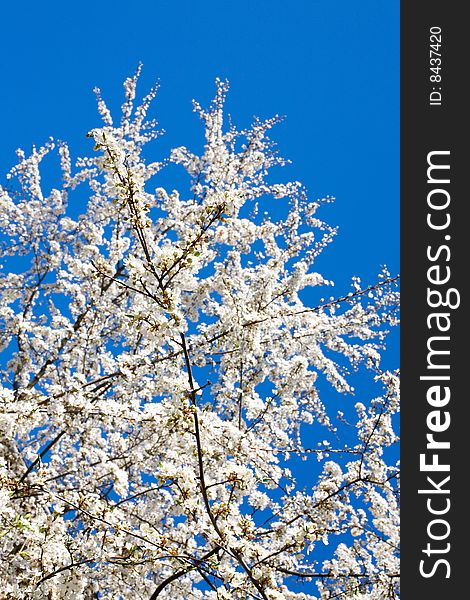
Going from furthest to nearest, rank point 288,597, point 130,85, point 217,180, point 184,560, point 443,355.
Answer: point 130,85, point 217,180, point 288,597, point 443,355, point 184,560

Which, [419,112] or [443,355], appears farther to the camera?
[419,112]

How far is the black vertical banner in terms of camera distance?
3.71 meters

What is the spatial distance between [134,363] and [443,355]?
230cm

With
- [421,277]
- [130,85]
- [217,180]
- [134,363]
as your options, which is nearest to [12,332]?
[134,363]

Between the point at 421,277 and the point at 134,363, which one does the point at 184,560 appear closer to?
the point at 134,363

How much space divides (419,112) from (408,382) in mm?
2082

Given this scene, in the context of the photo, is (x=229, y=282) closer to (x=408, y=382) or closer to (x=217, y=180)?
(x=408, y=382)

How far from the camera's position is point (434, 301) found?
4.07 meters

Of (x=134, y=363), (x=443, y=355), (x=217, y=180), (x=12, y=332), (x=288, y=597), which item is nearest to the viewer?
(x=443, y=355)

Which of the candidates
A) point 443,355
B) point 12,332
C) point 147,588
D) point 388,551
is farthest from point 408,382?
point 12,332

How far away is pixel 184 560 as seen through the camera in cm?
321

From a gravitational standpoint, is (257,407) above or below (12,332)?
below

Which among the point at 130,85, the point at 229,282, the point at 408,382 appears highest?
the point at 130,85

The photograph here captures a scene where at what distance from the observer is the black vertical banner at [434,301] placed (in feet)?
12.2
